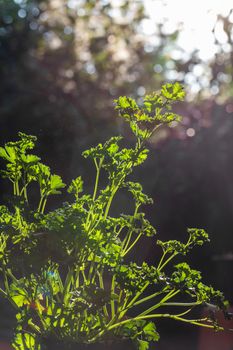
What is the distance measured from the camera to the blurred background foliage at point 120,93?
19.3ft

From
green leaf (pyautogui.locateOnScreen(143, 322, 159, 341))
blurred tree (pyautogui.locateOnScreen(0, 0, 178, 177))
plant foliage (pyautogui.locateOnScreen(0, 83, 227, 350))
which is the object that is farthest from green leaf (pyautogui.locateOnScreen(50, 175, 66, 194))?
blurred tree (pyautogui.locateOnScreen(0, 0, 178, 177))

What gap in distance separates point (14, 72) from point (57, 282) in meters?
9.45

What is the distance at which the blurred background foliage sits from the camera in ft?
19.3

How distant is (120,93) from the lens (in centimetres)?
1152

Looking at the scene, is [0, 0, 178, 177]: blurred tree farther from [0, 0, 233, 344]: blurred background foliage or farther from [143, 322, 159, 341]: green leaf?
[143, 322, 159, 341]: green leaf

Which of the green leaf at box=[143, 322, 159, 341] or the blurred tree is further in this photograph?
the blurred tree

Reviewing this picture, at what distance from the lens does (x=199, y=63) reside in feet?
26.5

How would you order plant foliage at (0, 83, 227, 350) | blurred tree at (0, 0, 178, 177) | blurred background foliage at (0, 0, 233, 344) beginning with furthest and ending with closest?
blurred tree at (0, 0, 178, 177) → blurred background foliage at (0, 0, 233, 344) → plant foliage at (0, 83, 227, 350)

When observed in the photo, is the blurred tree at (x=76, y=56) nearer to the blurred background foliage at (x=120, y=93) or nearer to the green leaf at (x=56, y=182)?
the blurred background foliage at (x=120, y=93)

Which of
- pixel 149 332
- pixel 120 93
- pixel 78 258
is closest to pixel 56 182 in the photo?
pixel 78 258

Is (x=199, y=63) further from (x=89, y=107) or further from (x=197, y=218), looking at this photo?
(x=197, y=218)

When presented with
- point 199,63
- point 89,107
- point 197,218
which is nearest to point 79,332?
point 197,218

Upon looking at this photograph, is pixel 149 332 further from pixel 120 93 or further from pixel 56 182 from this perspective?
pixel 120 93

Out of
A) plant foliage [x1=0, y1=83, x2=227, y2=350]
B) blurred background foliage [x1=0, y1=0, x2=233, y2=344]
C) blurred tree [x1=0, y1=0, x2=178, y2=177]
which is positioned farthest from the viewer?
blurred tree [x1=0, y1=0, x2=178, y2=177]
